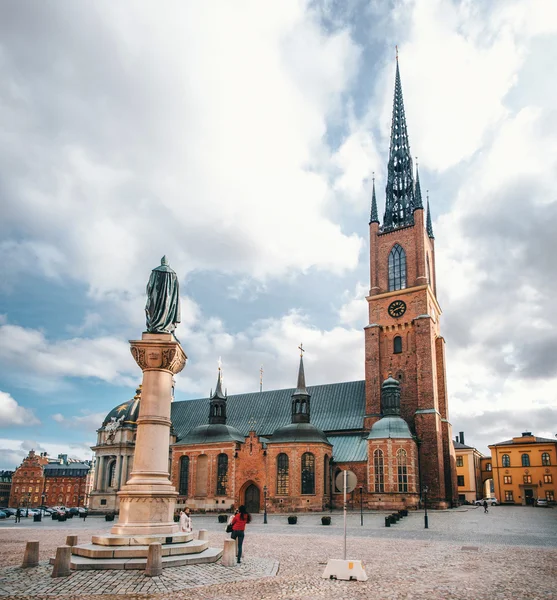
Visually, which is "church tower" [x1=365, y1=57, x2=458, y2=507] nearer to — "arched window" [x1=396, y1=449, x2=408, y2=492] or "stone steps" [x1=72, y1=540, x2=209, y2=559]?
"arched window" [x1=396, y1=449, x2=408, y2=492]

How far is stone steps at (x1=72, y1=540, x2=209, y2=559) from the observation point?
1397 centimetres

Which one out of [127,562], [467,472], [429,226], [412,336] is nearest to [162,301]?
[127,562]

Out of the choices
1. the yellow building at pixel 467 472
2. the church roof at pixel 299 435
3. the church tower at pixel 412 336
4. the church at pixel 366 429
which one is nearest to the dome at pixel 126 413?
the church at pixel 366 429

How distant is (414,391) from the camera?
2267 inches

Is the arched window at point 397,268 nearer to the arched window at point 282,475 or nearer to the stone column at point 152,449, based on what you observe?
the arched window at point 282,475

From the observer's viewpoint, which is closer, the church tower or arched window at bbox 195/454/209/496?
the church tower

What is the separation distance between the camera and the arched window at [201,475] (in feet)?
191

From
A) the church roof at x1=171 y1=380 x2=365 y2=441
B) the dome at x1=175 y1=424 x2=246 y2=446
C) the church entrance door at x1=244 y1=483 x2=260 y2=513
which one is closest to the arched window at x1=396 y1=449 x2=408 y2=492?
the church roof at x1=171 y1=380 x2=365 y2=441

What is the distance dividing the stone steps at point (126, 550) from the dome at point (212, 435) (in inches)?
1742

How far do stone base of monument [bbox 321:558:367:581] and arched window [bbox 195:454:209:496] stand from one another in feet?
156

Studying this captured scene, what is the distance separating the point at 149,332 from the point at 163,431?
125 inches

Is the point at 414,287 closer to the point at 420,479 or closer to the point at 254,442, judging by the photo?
the point at 420,479

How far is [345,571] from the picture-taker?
13.0 metres

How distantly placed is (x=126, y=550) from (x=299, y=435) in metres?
41.1
